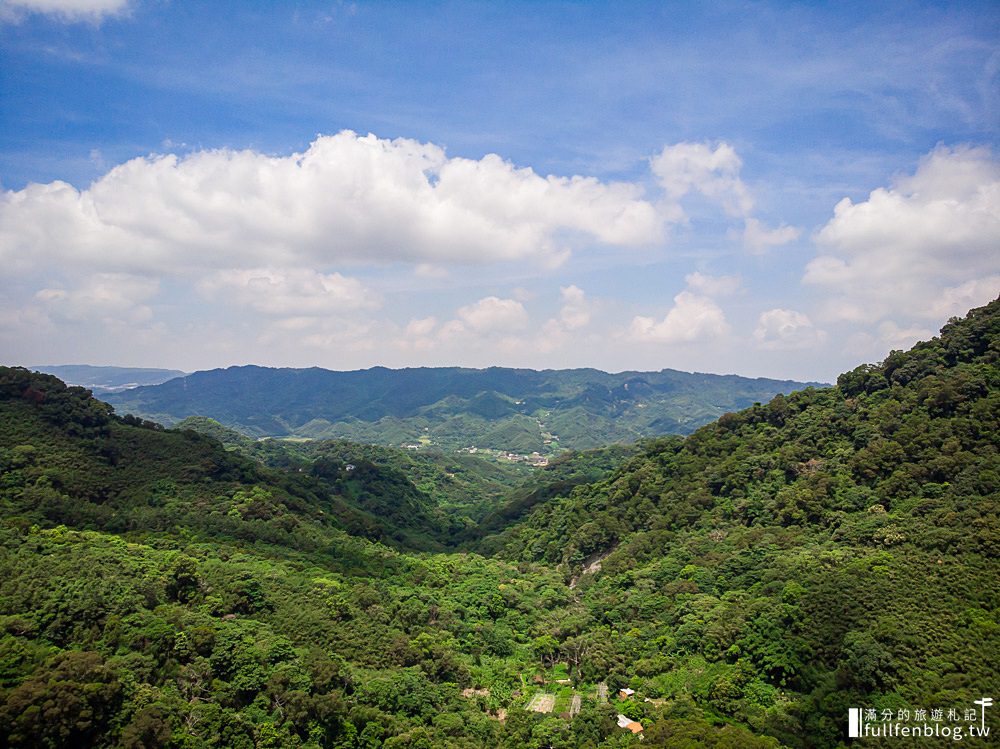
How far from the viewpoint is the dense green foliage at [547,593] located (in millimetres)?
26297

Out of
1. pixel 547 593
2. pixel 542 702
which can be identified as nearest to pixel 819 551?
pixel 542 702

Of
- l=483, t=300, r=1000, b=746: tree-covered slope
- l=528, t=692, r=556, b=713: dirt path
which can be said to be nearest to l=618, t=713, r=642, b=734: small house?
l=483, t=300, r=1000, b=746: tree-covered slope

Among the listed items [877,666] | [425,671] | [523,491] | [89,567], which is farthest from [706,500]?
[523,491]

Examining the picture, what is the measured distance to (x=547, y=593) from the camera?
51.7m

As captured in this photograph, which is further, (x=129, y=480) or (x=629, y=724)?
(x=129, y=480)

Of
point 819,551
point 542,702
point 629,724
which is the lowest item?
point 542,702

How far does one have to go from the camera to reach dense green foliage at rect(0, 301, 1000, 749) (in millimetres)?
26297

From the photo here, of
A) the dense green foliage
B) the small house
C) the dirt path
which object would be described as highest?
the dense green foliage

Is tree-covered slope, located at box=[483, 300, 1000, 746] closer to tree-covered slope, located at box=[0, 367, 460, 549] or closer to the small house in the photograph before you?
the small house

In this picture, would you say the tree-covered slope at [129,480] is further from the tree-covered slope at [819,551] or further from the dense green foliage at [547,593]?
the tree-covered slope at [819,551]

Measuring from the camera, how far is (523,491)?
118 m

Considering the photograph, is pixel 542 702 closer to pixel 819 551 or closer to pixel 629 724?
pixel 629 724

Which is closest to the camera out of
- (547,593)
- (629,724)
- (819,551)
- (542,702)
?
(629,724)

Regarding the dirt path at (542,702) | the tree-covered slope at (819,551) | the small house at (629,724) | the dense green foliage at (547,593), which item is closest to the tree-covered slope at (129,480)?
the dense green foliage at (547,593)
